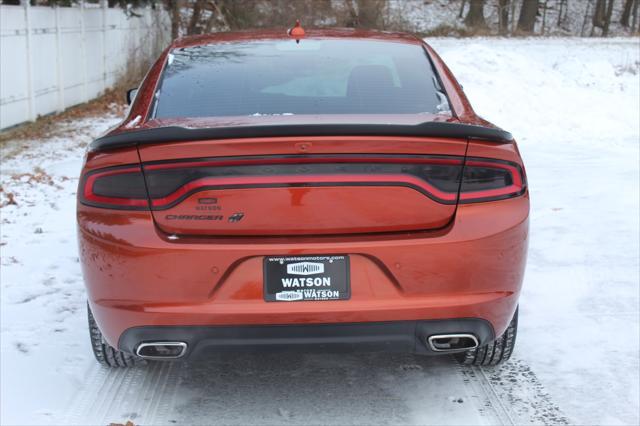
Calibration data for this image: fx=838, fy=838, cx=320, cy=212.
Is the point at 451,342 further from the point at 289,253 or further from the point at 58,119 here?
the point at 58,119

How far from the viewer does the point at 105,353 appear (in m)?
3.99

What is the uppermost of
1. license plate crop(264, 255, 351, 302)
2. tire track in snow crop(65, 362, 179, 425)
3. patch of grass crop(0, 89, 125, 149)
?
license plate crop(264, 255, 351, 302)

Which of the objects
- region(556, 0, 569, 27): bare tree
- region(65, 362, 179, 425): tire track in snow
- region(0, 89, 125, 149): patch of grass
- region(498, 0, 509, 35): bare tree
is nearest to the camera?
region(65, 362, 179, 425): tire track in snow

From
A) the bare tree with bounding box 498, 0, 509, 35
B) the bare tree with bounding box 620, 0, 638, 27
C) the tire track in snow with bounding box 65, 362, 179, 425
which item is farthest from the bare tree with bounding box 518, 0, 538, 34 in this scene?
the tire track in snow with bounding box 65, 362, 179, 425

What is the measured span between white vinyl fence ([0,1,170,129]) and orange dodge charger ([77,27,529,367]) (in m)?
9.57

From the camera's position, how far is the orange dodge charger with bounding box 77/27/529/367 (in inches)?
123

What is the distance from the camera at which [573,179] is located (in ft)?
29.0

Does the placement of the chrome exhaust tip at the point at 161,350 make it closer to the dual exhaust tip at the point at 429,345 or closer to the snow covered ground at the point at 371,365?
the dual exhaust tip at the point at 429,345

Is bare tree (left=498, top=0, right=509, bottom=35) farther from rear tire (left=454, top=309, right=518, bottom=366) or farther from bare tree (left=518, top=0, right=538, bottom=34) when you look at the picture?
rear tire (left=454, top=309, right=518, bottom=366)

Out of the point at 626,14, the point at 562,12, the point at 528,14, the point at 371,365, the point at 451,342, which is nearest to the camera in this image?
the point at 451,342

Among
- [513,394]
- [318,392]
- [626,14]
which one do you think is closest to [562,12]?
[626,14]

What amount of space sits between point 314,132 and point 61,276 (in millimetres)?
3035

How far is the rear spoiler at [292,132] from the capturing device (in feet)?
10.3

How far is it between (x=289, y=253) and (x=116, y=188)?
73 centimetres
